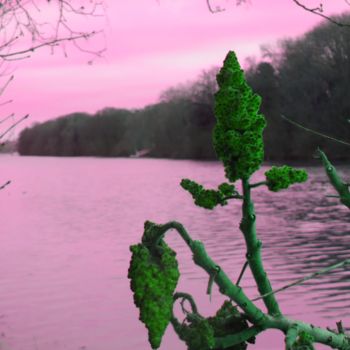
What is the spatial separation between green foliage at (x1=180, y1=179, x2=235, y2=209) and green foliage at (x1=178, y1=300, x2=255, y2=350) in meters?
0.35

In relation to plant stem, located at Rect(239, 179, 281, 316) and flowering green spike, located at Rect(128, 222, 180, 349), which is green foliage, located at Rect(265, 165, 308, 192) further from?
flowering green spike, located at Rect(128, 222, 180, 349)

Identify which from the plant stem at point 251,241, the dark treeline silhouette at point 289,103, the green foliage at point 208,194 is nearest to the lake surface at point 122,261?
the plant stem at point 251,241

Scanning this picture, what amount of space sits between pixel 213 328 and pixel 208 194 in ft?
1.42

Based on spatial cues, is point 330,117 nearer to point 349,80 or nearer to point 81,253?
point 349,80

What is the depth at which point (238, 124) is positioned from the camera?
216 cm

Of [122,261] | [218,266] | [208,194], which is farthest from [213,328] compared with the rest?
[122,261]

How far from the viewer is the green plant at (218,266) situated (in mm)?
2068

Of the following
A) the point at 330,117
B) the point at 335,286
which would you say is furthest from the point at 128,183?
the point at 335,286

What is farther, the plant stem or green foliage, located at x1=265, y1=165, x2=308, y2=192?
the plant stem

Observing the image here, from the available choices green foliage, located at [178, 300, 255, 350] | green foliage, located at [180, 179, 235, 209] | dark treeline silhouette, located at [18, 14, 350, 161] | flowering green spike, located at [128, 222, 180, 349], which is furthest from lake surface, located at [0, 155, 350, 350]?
dark treeline silhouette, located at [18, 14, 350, 161]

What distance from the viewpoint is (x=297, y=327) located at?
2.32m

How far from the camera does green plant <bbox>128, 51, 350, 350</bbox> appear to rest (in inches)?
81.4

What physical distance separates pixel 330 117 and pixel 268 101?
11.7m

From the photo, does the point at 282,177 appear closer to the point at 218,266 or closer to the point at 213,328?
the point at 218,266
